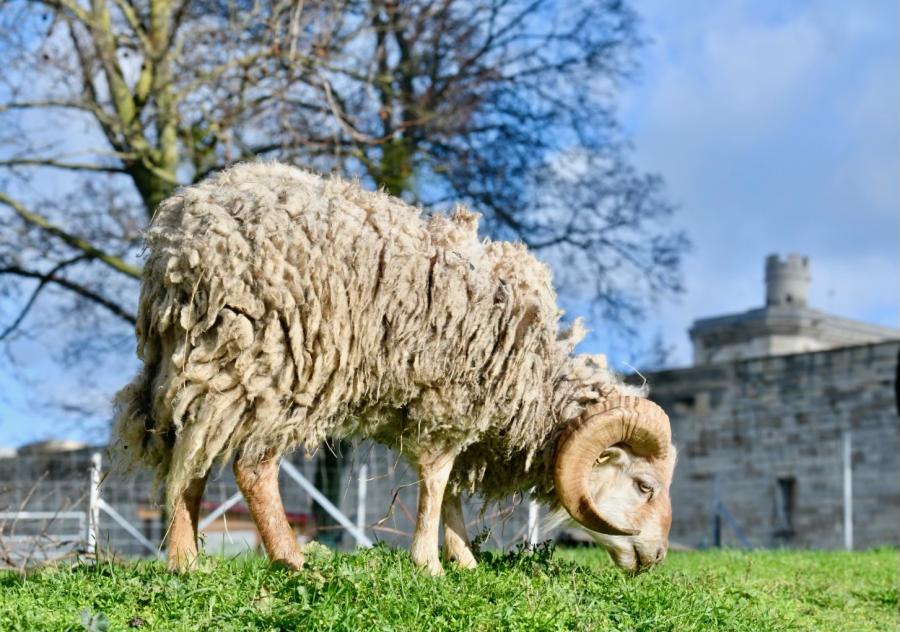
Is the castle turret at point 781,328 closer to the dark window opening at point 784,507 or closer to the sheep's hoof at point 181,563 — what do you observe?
the dark window opening at point 784,507

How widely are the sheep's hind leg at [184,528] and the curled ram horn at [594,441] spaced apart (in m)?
2.02

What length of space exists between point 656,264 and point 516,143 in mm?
3006

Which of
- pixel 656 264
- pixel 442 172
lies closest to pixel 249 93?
pixel 442 172

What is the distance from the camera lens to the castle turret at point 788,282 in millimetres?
56188

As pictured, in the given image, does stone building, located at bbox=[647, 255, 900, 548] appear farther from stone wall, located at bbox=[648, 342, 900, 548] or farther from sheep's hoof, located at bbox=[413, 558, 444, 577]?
sheep's hoof, located at bbox=[413, 558, 444, 577]

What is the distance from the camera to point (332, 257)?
584cm

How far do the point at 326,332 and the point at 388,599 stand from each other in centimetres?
144

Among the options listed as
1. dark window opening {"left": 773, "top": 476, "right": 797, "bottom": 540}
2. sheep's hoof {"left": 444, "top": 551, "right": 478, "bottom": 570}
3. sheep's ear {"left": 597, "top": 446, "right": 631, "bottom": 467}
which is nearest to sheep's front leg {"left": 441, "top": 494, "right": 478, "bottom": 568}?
sheep's hoof {"left": 444, "top": 551, "right": 478, "bottom": 570}

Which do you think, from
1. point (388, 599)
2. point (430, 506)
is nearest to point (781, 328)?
point (430, 506)

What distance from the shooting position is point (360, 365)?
19.6 feet

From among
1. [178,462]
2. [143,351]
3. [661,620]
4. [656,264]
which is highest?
[656,264]

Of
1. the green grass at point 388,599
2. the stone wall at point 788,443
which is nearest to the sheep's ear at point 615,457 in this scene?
the green grass at point 388,599

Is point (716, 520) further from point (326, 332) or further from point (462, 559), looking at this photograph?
point (326, 332)

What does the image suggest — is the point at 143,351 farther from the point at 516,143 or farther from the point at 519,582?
the point at 516,143
